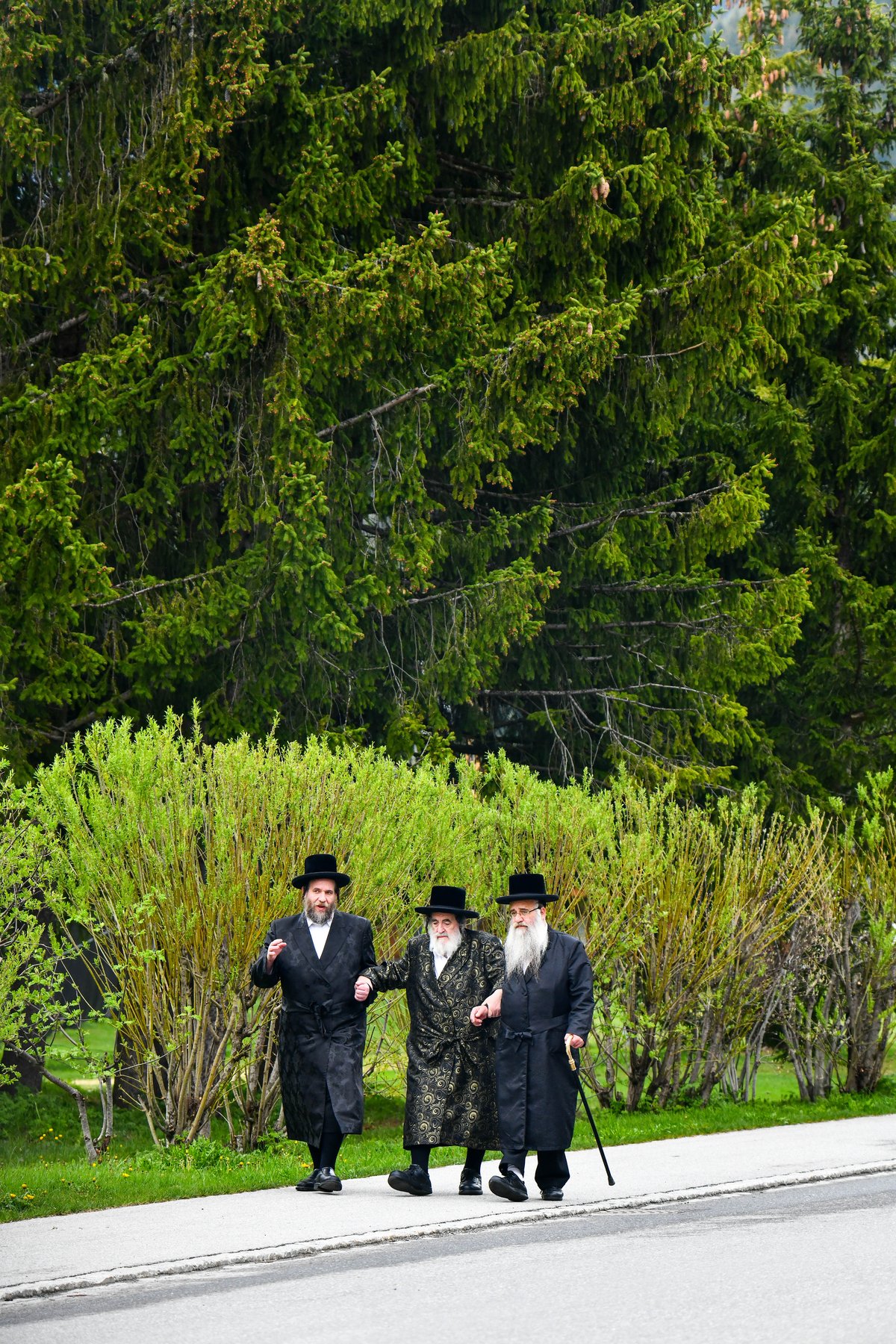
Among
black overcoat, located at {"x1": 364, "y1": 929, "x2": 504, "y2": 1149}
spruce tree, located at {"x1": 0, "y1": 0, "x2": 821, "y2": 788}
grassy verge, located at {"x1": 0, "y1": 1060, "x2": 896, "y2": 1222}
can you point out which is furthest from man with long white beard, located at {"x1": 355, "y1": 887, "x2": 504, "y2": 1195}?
spruce tree, located at {"x1": 0, "y1": 0, "x2": 821, "y2": 788}

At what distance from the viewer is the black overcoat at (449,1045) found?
10594 mm

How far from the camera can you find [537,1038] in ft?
34.7

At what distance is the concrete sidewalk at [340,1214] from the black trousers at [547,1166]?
0.13 meters

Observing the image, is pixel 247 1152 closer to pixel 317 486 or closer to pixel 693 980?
pixel 693 980

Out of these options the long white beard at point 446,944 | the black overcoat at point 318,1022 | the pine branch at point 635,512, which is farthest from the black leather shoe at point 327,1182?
the pine branch at point 635,512

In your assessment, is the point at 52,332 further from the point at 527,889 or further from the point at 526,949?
the point at 526,949

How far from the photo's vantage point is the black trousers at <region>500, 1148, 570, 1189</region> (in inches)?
414

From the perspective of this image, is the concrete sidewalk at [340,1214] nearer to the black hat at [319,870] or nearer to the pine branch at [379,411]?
the black hat at [319,870]

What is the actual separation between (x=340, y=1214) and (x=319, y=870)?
210 centimetres

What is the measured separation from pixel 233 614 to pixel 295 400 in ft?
6.65

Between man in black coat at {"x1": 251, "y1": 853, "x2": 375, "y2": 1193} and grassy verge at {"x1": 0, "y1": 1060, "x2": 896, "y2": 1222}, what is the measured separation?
2.40 feet

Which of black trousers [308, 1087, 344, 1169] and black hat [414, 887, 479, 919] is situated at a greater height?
black hat [414, 887, 479, 919]

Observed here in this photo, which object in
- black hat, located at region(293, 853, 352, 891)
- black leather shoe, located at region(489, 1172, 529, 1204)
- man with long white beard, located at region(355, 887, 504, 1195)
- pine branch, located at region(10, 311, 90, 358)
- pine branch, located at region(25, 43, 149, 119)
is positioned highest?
pine branch, located at region(25, 43, 149, 119)

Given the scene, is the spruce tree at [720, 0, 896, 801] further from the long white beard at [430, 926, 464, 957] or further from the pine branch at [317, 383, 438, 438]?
the long white beard at [430, 926, 464, 957]
